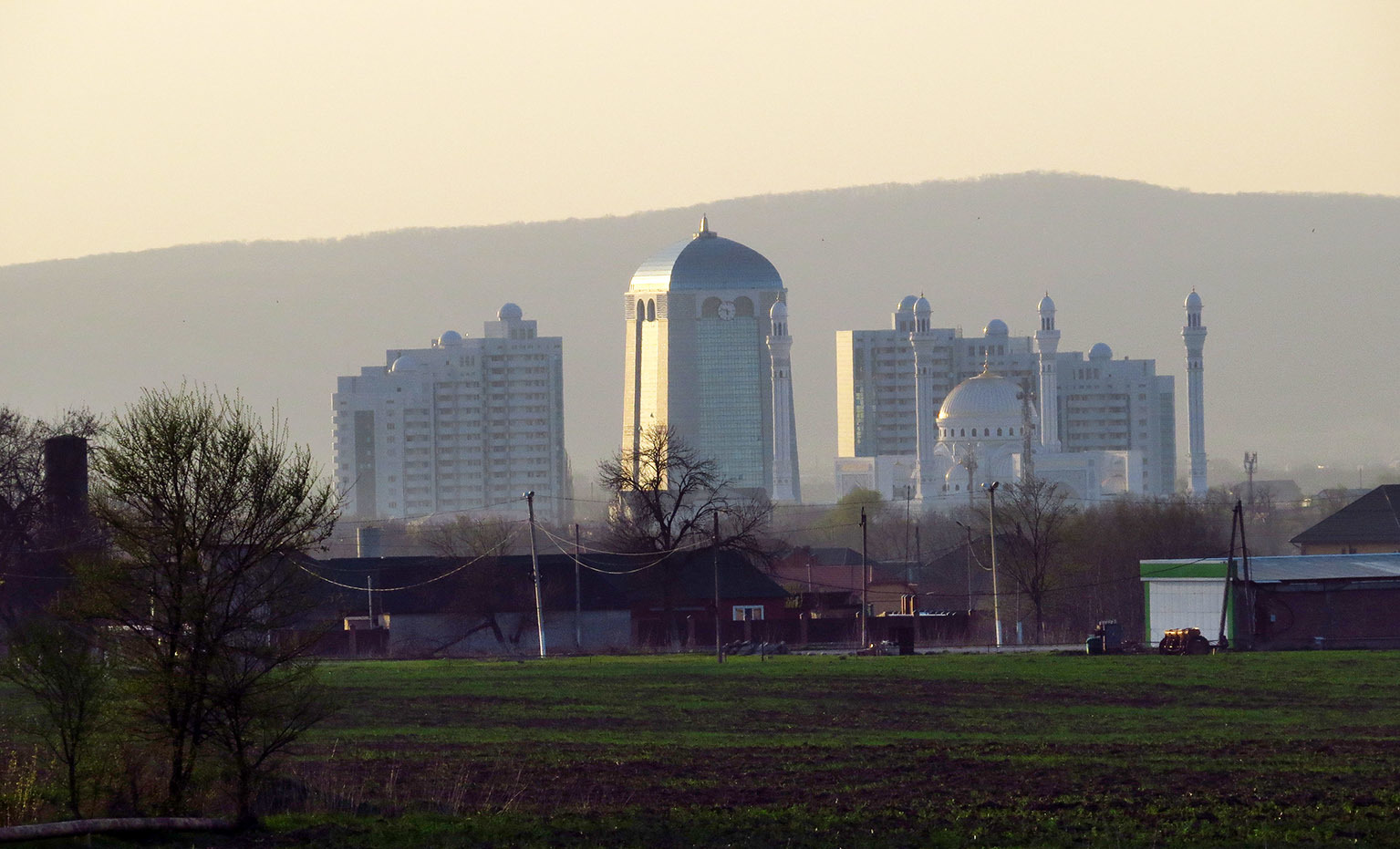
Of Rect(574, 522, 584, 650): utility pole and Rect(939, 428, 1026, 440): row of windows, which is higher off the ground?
Rect(939, 428, 1026, 440): row of windows

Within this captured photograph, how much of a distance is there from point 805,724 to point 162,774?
1344cm

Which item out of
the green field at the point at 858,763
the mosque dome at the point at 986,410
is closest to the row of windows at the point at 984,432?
the mosque dome at the point at 986,410

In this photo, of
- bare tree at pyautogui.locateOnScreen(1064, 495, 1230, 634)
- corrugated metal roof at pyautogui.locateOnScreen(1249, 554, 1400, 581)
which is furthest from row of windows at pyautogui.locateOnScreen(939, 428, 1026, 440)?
corrugated metal roof at pyautogui.locateOnScreen(1249, 554, 1400, 581)

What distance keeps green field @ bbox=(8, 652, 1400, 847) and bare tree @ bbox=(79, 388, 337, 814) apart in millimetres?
1493

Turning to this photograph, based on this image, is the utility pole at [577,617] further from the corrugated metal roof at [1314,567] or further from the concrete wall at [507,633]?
the corrugated metal roof at [1314,567]

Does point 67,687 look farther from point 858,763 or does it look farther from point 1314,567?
point 1314,567

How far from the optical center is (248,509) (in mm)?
20906

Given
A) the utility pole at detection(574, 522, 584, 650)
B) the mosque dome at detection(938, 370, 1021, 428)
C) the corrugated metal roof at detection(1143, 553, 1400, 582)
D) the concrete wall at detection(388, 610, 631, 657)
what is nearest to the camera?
the corrugated metal roof at detection(1143, 553, 1400, 582)

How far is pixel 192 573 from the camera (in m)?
20.7

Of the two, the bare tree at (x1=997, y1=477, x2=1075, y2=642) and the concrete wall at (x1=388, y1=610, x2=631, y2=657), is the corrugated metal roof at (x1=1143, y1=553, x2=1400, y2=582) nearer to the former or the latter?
the bare tree at (x1=997, y1=477, x2=1075, y2=642)

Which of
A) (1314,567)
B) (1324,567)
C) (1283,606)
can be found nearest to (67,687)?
(1283,606)

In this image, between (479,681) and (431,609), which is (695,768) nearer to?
(479,681)

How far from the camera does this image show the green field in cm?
2020

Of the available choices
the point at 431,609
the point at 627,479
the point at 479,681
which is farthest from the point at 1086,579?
the point at 479,681
